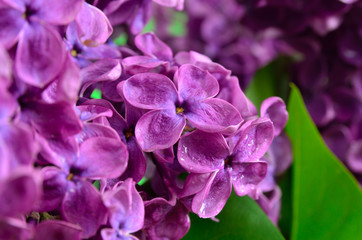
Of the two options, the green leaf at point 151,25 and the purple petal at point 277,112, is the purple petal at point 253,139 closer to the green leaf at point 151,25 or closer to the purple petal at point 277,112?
the purple petal at point 277,112

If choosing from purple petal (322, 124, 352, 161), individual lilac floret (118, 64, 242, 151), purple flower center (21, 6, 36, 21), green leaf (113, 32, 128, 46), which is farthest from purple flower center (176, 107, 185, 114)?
purple petal (322, 124, 352, 161)

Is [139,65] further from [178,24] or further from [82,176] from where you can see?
[178,24]

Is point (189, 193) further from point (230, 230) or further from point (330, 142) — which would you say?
point (330, 142)

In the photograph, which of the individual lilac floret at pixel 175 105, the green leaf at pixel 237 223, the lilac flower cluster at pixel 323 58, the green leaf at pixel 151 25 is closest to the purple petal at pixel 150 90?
the individual lilac floret at pixel 175 105

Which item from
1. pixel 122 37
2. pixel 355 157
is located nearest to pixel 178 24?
pixel 122 37

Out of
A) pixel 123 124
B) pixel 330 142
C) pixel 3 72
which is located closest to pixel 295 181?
pixel 330 142

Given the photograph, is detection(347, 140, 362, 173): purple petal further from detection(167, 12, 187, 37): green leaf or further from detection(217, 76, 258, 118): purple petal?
detection(167, 12, 187, 37): green leaf
